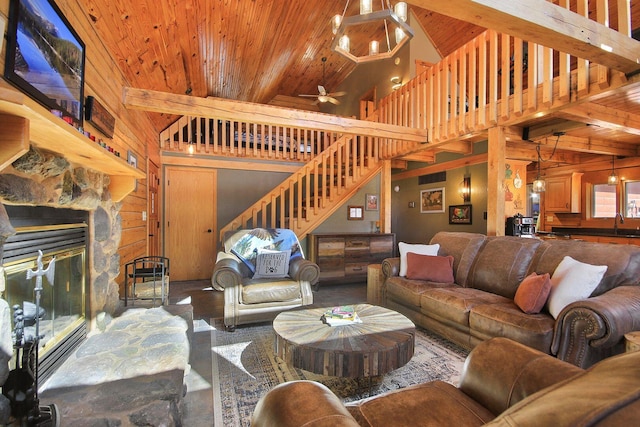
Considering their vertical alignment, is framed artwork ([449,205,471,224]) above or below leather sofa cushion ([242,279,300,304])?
above

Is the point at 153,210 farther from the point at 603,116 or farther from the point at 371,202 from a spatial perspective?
the point at 603,116

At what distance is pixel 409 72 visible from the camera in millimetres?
5852

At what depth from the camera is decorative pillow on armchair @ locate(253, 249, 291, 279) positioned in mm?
3611

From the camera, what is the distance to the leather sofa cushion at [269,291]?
306 cm

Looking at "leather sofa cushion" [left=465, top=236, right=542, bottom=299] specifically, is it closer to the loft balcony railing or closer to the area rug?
the area rug

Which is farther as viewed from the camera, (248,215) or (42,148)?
(248,215)

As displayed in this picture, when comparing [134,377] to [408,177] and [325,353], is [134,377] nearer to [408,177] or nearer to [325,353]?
[325,353]

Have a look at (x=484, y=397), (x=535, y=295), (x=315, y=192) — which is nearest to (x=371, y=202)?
(x=315, y=192)

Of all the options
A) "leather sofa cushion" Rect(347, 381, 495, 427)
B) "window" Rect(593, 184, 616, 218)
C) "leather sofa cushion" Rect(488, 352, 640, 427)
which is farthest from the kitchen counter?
"leather sofa cushion" Rect(488, 352, 640, 427)

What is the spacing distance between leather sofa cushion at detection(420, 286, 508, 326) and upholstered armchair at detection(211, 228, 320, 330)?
3.95 ft

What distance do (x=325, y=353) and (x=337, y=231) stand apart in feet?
12.9

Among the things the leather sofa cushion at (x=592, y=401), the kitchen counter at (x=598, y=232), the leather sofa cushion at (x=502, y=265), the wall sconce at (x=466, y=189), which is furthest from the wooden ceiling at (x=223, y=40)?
the kitchen counter at (x=598, y=232)

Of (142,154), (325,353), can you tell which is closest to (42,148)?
(325,353)

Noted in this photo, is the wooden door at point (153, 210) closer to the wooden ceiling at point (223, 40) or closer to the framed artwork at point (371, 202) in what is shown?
the wooden ceiling at point (223, 40)
